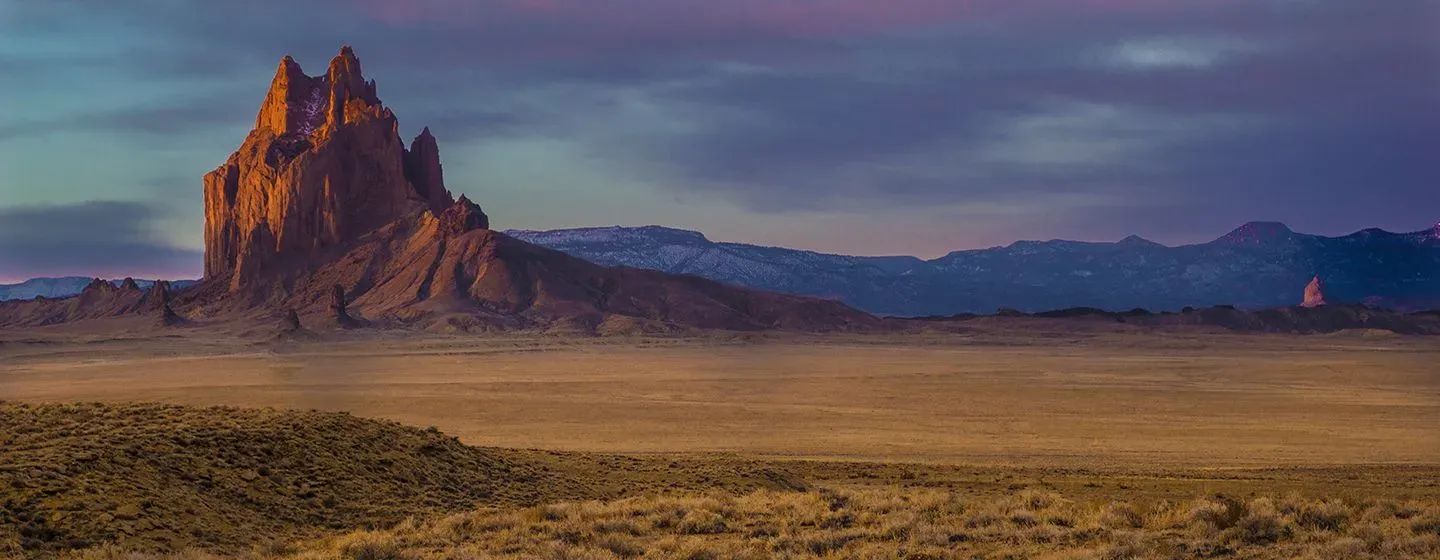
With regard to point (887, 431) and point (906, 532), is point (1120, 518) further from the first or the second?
point (887, 431)

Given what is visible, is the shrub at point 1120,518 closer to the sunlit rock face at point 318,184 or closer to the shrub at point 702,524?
the shrub at point 702,524

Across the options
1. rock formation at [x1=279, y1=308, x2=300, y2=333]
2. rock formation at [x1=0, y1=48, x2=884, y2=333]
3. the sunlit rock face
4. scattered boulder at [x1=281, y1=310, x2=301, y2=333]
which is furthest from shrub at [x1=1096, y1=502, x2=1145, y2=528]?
the sunlit rock face

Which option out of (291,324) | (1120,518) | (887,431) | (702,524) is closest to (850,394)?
(887,431)

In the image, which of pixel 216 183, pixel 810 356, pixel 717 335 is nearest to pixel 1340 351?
pixel 810 356

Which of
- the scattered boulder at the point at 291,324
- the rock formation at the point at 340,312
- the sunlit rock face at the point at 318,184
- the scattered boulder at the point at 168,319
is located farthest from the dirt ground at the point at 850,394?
the sunlit rock face at the point at 318,184

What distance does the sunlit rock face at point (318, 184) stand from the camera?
576ft

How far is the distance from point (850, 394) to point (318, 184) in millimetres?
138203

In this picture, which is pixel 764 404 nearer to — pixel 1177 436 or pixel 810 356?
pixel 1177 436

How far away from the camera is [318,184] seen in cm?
17612

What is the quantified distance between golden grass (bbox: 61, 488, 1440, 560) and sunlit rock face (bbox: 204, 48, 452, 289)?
16067 centimetres

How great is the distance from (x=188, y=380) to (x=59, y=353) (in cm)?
4584

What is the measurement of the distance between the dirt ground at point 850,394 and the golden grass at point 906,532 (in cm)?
1112

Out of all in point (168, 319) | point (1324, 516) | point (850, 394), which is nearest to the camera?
point (1324, 516)

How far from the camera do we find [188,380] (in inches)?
2581
